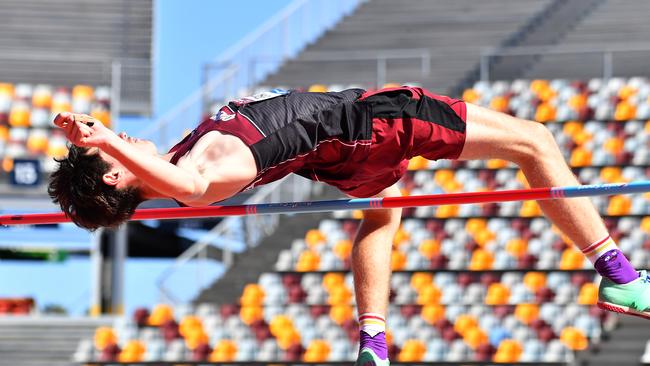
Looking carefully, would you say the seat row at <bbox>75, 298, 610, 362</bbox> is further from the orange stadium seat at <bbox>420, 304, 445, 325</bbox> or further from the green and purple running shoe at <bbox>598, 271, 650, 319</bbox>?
the green and purple running shoe at <bbox>598, 271, 650, 319</bbox>

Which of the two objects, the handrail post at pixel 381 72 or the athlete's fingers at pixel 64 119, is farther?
the handrail post at pixel 381 72

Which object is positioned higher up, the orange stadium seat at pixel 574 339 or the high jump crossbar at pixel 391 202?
the high jump crossbar at pixel 391 202

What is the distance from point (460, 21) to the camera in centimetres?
1784

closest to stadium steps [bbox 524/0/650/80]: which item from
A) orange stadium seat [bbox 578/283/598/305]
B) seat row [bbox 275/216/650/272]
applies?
seat row [bbox 275/216/650/272]

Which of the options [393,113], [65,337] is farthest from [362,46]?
[393,113]

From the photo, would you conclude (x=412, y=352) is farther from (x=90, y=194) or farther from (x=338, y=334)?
(x=90, y=194)

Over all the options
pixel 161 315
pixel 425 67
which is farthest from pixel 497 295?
pixel 425 67

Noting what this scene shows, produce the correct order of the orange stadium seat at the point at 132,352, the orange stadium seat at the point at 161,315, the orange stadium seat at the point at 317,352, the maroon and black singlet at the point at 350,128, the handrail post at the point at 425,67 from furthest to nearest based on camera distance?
the handrail post at the point at 425,67 < the orange stadium seat at the point at 161,315 < the orange stadium seat at the point at 132,352 < the orange stadium seat at the point at 317,352 < the maroon and black singlet at the point at 350,128

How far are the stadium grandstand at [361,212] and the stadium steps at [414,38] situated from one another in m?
0.04

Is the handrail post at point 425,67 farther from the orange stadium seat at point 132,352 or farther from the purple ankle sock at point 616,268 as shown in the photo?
the purple ankle sock at point 616,268

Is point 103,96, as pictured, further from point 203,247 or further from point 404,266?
point 404,266

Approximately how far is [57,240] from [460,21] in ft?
22.3

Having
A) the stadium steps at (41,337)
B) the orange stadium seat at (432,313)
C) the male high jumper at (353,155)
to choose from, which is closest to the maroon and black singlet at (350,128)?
the male high jumper at (353,155)

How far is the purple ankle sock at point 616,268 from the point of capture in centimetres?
458
